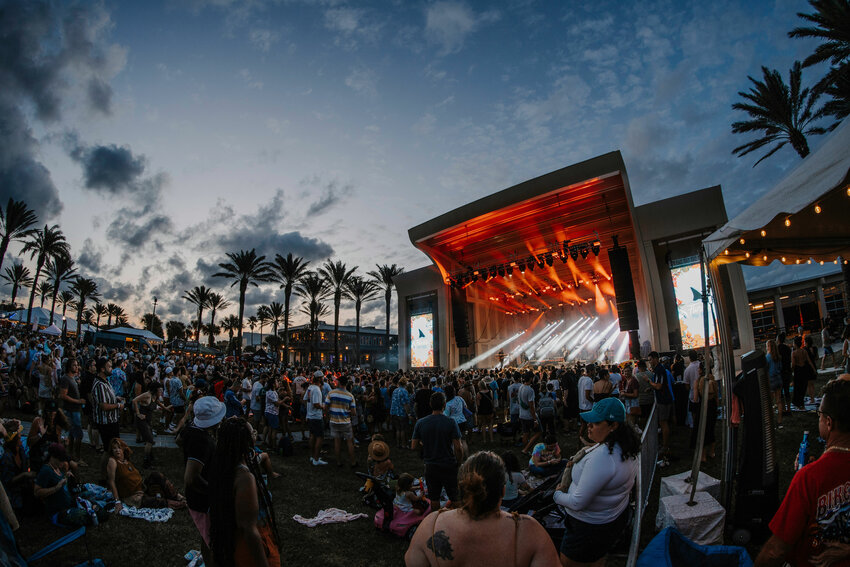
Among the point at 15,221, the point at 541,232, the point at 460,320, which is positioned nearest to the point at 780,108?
the point at 541,232

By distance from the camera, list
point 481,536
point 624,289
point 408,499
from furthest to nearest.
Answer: point 624,289 → point 408,499 → point 481,536

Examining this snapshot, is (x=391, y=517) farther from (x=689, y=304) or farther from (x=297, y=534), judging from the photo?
(x=689, y=304)

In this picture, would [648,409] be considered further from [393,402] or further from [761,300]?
[761,300]

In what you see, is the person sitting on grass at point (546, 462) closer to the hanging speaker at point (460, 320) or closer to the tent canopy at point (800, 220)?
the tent canopy at point (800, 220)

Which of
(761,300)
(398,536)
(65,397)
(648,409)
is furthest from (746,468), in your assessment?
(761,300)

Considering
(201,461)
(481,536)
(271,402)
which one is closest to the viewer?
(481,536)

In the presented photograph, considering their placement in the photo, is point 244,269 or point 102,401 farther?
point 244,269

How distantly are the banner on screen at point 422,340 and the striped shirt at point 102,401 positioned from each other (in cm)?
2424

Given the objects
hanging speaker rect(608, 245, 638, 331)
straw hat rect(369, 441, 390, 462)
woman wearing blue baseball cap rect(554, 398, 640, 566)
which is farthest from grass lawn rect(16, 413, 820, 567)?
hanging speaker rect(608, 245, 638, 331)

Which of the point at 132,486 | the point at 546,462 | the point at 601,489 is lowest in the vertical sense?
the point at 132,486

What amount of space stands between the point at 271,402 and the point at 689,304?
19.7 m

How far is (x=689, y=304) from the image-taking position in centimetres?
2011

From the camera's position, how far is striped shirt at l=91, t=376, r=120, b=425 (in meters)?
6.71

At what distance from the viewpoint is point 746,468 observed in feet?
13.0
